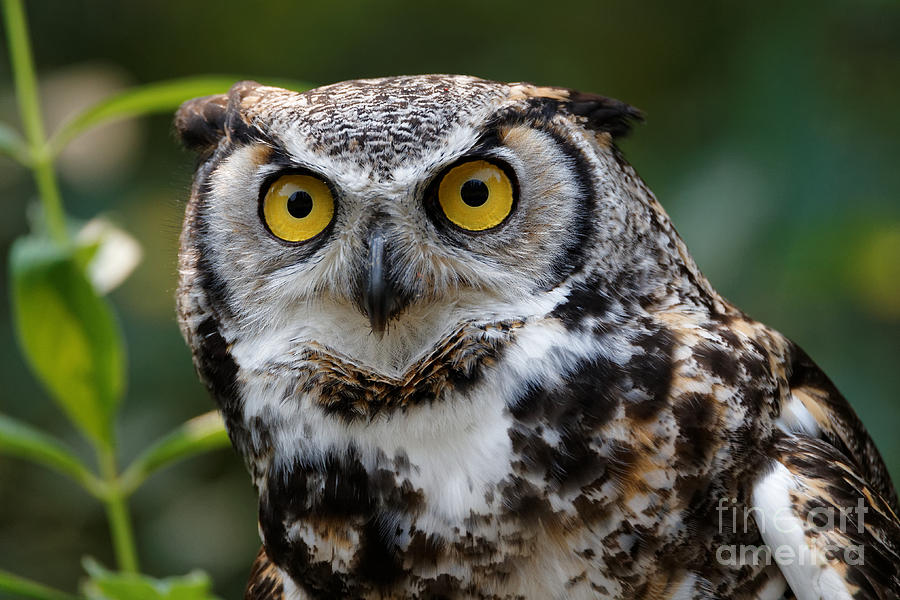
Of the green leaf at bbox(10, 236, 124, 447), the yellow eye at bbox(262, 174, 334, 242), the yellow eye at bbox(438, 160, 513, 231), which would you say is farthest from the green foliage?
the yellow eye at bbox(438, 160, 513, 231)

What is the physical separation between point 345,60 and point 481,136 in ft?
7.03

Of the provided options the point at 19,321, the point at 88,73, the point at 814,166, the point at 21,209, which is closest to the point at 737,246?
the point at 814,166

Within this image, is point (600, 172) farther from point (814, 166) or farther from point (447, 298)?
point (814, 166)

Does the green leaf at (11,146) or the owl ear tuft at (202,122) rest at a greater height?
the owl ear tuft at (202,122)

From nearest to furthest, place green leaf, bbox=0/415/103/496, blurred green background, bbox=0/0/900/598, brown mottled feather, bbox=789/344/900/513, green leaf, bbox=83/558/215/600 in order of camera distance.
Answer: green leaf, bbox=83/558/215/600, green leaf, bbox=0/415/103/496, brown mottled feather, bbox=789/344/900/513, blurred green background, bbox=0/0/900/598

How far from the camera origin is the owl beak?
1145 mm

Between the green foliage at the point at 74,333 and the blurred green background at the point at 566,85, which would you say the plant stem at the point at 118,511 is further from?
the blurred green background at the point at 566,85

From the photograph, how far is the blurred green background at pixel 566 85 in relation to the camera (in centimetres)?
232

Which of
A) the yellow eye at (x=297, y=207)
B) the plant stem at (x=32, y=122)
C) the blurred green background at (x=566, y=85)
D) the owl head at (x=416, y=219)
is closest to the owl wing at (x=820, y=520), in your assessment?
the owl head at (x=416, y=219)

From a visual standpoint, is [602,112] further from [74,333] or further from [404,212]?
[74,333]

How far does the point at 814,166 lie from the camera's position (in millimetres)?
2348

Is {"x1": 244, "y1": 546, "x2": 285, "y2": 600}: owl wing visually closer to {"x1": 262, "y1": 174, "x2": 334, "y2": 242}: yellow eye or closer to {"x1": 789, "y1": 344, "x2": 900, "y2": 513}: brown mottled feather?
{"x1": 262, "y1": 174, "x2": 334, "y2": 242}: yellow eye

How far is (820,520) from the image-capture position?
116cm

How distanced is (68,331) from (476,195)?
58 centimetres
